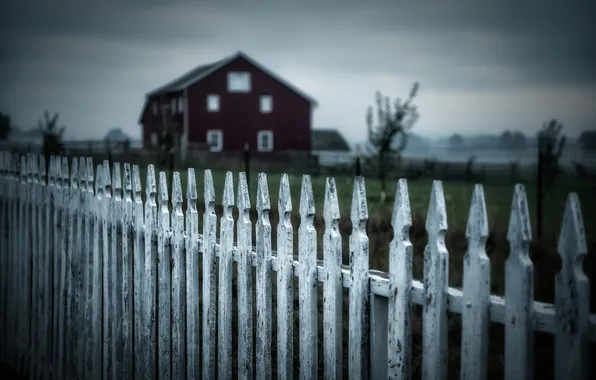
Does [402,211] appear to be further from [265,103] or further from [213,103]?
[265,103]

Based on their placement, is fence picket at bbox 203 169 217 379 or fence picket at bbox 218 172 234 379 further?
fence picket at bbox 203 169 217 379

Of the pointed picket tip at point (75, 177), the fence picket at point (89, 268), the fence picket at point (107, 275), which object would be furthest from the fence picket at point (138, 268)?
the pointed picket tip at point (75, 177)

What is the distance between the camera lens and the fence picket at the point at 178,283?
3.39 m

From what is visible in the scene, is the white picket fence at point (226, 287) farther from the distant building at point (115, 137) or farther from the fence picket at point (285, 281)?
the distant building at point (115, 137)

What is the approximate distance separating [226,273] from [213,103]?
129 ft

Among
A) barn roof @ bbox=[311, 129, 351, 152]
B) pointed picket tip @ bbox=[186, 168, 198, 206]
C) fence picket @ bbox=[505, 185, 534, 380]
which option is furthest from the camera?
barn roof @ bbox=[311, 129, 351, 152]

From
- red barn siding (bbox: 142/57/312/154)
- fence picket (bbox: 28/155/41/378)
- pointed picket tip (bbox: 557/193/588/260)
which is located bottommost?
fence picket (bbox: 28/155/41/378)

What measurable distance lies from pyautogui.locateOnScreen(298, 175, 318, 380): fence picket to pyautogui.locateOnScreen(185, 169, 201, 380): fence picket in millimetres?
827

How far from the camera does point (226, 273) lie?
3090 mm

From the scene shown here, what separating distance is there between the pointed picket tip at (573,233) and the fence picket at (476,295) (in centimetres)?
26

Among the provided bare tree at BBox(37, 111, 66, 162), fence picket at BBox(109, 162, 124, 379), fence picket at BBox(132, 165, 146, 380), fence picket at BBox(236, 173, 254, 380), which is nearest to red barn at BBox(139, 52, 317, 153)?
bare tree at BBox(37, 111, 66, 162)

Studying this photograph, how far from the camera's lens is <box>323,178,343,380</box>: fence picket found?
2.53 m

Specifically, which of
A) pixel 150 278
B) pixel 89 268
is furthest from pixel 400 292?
pixel 89 268

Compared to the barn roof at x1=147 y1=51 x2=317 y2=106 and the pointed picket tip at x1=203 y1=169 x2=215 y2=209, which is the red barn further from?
the pointed picket tip at x1=203 y1=169 x2=215 y2=209
